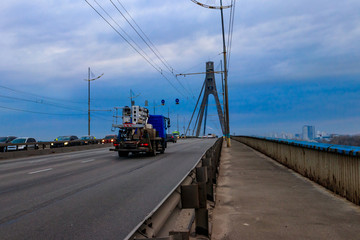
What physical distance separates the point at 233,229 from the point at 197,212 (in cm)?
124

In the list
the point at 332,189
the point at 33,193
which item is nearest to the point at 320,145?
the point at 332,189

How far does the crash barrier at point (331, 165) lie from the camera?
24.0 feet

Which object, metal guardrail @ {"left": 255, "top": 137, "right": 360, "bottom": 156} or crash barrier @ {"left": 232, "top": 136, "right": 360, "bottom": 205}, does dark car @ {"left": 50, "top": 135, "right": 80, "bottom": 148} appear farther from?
metal guardrail @ {"left": 255, "top": 137, "right": 360, "bottom": 156}

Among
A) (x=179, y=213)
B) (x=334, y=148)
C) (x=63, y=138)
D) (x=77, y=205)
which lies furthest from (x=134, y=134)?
(x=63, y=138)

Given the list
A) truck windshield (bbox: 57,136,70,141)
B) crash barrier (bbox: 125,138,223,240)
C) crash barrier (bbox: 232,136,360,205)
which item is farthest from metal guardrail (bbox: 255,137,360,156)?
truck windshield (bbox: 57,136,70,141)

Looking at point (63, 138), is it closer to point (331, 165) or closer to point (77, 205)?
point (77, 205)

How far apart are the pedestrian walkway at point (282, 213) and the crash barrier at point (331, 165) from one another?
0.26 m

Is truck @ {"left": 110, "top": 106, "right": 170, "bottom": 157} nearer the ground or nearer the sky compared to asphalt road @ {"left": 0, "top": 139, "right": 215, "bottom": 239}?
nearer the sky

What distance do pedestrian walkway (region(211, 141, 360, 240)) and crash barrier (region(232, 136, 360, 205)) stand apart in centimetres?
26

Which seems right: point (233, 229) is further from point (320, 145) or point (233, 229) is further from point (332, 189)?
point (320, 145)

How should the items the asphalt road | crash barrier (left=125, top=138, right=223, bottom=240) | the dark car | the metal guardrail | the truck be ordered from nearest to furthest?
crash barrier (left=125, top=138, right=223, bottom=240) → the asphalt road → the metal guardrail → the truck → the dark car

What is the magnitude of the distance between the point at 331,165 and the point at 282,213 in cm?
301

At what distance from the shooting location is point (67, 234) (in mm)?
5430

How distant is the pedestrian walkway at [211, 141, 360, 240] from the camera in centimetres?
535
